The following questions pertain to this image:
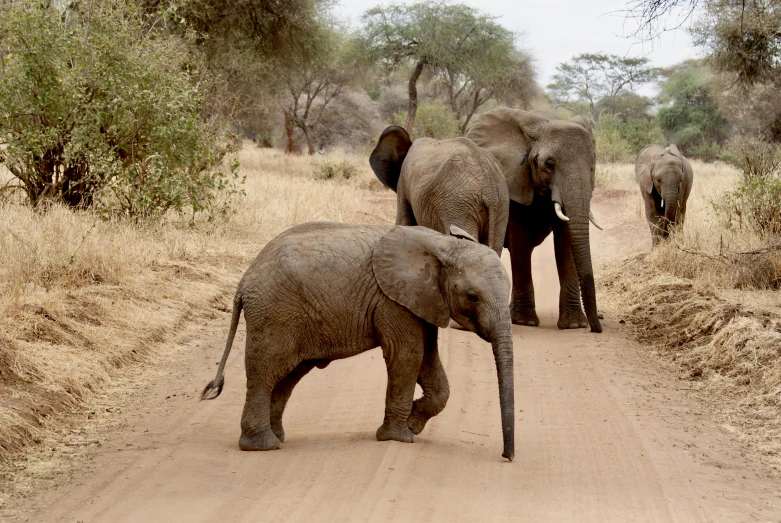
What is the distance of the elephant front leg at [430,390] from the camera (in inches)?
226

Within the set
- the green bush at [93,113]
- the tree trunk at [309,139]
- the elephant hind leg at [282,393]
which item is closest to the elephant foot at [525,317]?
the green bush at [93,113]

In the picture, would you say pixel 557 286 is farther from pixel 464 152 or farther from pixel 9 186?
pixel 9 186

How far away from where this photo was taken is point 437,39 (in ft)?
115

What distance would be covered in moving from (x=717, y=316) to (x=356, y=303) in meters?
4.46

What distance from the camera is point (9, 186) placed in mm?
12062

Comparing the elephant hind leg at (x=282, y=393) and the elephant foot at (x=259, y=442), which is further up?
the elephant hind leg at (x=282, y=393)

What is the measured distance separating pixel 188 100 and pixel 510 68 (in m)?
27.7

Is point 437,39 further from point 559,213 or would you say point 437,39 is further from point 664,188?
point 559,213

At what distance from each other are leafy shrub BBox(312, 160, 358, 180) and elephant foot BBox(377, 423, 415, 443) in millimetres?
19891

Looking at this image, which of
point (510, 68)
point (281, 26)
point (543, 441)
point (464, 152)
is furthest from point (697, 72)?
point (543, 441)

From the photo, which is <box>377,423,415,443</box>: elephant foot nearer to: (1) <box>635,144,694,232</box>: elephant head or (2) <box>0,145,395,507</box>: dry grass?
(2) <box>0,145,395,507</box>: dry grass

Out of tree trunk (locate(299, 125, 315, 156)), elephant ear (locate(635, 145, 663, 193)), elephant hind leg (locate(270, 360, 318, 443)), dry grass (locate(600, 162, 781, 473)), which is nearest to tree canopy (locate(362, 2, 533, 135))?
tree trunk (locate(299, 125, 315, 156))

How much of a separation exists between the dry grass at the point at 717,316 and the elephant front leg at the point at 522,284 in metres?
1.02

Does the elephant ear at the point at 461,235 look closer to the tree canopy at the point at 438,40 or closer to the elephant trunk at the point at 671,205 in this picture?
the elephant trunk at the point at 671,205
